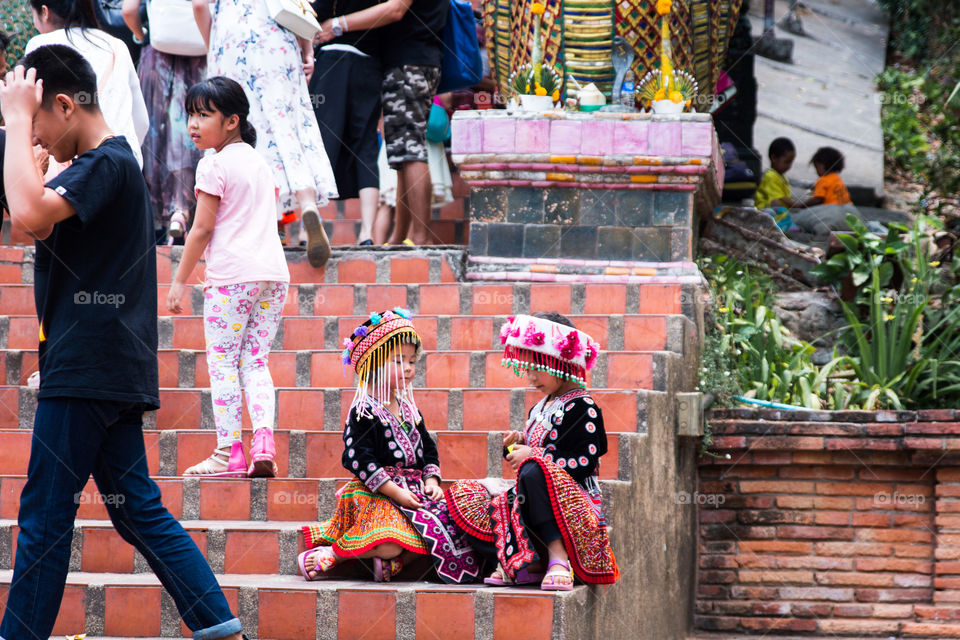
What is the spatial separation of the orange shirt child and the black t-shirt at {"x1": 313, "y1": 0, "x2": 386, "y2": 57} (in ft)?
15.8

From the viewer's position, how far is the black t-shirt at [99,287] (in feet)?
12.3

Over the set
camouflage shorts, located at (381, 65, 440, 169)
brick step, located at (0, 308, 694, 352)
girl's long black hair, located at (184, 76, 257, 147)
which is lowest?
brick step, located at (0, 308, 694, 352)

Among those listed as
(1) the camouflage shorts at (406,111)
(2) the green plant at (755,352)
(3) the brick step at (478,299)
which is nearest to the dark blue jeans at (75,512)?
(3) the brick step at (478,299)

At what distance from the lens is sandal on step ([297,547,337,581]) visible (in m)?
4.70

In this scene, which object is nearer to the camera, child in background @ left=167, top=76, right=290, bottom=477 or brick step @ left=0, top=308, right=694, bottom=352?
child in background @ left=167, top=76, right=290, bottom=477

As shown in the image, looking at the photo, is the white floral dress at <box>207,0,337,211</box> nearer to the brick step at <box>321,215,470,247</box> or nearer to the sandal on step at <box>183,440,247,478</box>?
the sandal on step at <box>183,440,247,478</box>

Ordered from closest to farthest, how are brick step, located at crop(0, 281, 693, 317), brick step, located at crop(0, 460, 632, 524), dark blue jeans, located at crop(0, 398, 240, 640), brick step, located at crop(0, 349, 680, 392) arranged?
dark blue jeans, located at crop(0, 398, 240, 640), brick step, located at crop(0, 460, 632, 524), brick step, located at crop(0, 349, 680, 392), brick step, located at crop(0, 281, 693, 317)

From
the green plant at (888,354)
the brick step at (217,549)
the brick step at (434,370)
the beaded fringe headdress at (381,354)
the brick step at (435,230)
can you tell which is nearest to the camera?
the beaded fringe headdress at (381,354)

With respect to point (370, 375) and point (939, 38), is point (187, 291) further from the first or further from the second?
point (939, 38)

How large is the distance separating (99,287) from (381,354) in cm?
129

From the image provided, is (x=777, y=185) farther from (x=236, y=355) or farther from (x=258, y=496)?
(x=258, y=496)

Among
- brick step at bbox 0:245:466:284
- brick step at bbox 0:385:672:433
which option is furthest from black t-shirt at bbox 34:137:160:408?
brick step at bbox 0:245:466:284

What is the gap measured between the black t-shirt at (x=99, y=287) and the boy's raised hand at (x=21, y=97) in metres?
0.20

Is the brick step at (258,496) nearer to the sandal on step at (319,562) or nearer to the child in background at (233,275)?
the child in background at (233,275)
